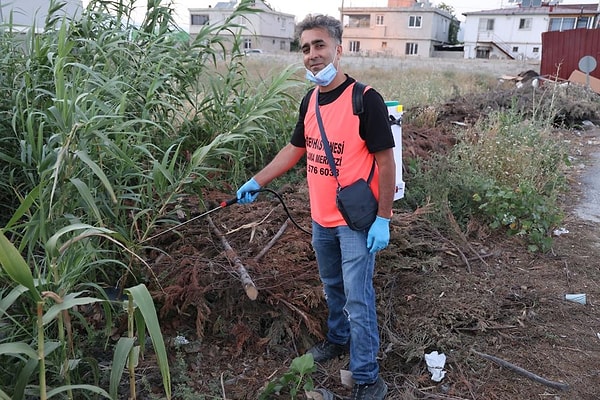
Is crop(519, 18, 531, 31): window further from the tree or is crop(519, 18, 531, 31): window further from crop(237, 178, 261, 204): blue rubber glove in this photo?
crop(237, 178, 261, 204): blue rubber glove

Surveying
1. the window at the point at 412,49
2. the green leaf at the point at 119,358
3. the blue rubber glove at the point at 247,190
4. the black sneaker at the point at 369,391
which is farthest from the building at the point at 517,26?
the green leaf at the point at 119,358

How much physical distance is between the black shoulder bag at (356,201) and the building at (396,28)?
45.8 meters

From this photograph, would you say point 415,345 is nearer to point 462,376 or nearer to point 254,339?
point 462,376

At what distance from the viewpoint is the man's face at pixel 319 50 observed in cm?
235

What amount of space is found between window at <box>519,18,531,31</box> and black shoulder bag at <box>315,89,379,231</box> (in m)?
48.0

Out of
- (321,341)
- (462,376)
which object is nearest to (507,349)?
(462,376)

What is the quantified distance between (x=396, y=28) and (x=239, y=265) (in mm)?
48705

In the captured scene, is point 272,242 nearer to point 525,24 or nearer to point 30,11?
point 30,11

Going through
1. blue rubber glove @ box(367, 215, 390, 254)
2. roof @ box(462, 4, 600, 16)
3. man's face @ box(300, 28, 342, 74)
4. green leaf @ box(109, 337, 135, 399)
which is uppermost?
roof @ box(462, 4, 600, 16)

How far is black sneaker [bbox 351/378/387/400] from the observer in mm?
2482

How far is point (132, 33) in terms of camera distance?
12.6 ft

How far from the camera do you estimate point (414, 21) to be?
47219mm

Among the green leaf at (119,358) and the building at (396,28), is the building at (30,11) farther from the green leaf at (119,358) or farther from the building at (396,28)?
the building at (396,28)

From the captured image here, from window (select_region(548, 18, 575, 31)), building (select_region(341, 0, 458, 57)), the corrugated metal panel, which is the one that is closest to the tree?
building (select_region(341, 0, 458, 57))
